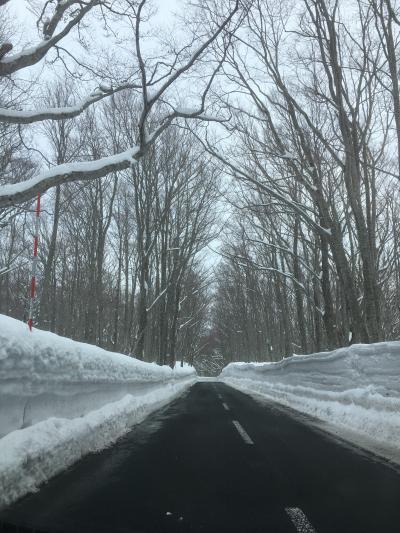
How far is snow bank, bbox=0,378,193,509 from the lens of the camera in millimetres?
4449

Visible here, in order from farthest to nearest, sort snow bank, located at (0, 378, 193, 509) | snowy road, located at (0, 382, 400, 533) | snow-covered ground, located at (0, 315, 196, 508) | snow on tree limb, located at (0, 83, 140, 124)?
snow on tree limb, located at (0, 83, 140, 124), snow-covered ground, located at (0, 315, 196, 508), snow bank, located at (0, 378, 193, 509), snowy road, located at (0, 382, 400, 533)

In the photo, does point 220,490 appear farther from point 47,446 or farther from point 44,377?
point 44,377

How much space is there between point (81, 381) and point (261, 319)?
46.0 m

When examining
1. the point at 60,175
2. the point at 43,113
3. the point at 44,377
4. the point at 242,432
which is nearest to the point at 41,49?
the point at 43,113

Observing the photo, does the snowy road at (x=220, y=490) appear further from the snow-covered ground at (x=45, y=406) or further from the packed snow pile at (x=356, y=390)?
the packed snow pile at (x=356, y=390)

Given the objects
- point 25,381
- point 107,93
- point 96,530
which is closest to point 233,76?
point 107,93

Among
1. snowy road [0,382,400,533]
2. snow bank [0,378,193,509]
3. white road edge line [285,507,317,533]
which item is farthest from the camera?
snow bank [0,378,193,509]

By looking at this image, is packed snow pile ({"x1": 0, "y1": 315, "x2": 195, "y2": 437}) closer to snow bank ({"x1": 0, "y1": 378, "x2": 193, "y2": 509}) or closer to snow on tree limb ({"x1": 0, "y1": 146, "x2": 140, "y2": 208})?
snow bank ({"x1": 0, "y1": 378, "x2": 193, "y2": 509})

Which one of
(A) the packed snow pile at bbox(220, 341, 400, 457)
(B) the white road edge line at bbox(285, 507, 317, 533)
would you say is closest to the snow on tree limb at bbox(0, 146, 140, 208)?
(A) the packed snow pile at bbox(220, 341, 400, 457)

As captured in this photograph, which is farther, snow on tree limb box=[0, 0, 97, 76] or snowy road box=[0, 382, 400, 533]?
snow on tree limb box=[0, 0, 97, 76]

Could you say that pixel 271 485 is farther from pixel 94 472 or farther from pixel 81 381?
pixel 81 381

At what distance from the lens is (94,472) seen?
5758 millimetres

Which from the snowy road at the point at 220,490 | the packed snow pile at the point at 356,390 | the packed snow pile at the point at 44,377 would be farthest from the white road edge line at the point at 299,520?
the packed snow pile at the point at 356,390

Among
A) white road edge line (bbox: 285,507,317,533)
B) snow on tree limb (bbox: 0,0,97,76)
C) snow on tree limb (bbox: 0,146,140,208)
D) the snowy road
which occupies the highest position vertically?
snow on tree limb (bbox: 0,0,97,76)
